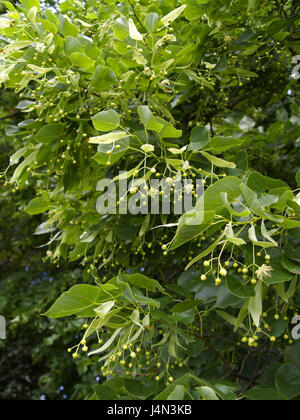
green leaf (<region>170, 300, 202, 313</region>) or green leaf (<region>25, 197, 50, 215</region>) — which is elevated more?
green leaf (<region>25, 197, 50, 215</region>)

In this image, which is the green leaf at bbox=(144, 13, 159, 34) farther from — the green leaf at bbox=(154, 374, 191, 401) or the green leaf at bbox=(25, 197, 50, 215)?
the green leaf at bbox=(154, 374, 191, 401)

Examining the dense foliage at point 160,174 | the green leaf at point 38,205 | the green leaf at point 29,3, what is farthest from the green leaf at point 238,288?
the green leaf at point 29,3

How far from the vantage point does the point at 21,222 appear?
3383mm

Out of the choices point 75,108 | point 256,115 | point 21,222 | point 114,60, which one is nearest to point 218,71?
point 114,60

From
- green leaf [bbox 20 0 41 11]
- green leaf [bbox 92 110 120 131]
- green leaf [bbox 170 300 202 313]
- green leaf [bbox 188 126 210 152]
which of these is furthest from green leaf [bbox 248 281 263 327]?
green leaf [bbox 20 0 41 11]

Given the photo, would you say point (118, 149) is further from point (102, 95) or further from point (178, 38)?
point (178, 38)

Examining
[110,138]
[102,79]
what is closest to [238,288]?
[110,138]

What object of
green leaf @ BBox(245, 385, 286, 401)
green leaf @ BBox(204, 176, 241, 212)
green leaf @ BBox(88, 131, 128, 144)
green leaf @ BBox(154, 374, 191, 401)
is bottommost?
green leaf @ BBox(245, 385, 286, 401)

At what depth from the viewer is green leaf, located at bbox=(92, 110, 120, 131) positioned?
3.32ft

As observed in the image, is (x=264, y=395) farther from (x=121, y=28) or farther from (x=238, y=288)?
(x=121, y=28)

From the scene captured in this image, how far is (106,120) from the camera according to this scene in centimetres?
102

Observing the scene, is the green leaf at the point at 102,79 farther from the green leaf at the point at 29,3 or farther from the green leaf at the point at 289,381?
the green leaf at the point at 289,381

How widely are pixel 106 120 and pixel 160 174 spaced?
0.64 ft

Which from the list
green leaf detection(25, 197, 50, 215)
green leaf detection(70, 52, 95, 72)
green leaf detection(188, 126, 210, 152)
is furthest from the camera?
green leaf detection(25, 197, 50, 215)
